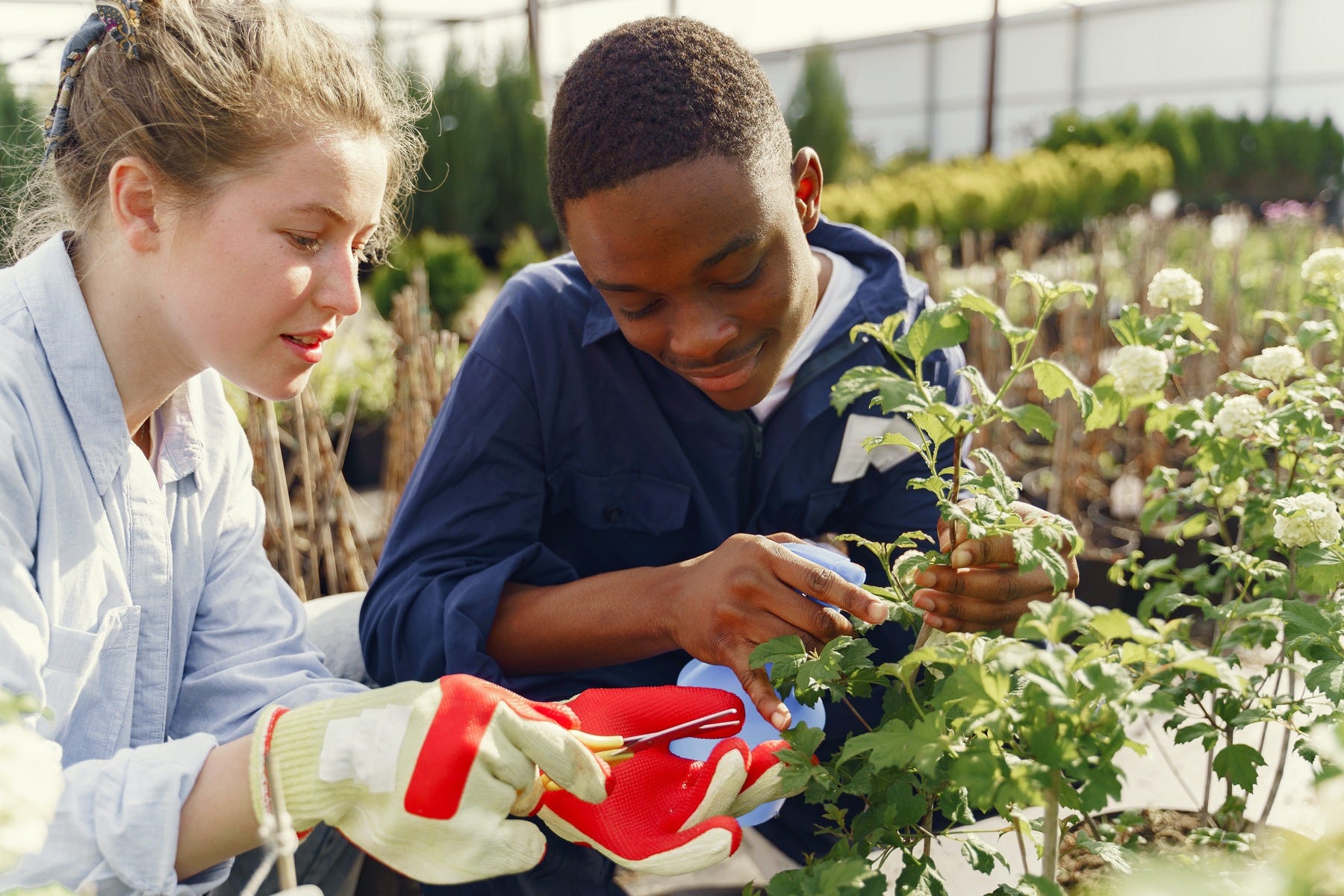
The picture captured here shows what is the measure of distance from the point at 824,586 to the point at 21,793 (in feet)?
2.86

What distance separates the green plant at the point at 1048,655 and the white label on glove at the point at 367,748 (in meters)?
0.41

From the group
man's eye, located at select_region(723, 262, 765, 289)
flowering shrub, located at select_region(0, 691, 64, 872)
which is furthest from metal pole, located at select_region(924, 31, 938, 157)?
flowering shrub, located at select_region(0, 691, 64, 872)

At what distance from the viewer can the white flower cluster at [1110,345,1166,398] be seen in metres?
1.32

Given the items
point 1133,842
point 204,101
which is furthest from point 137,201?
point 1133,842

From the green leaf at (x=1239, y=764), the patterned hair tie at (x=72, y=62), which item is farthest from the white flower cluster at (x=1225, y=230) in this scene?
the patterned hair tie at (x=72, y=62)

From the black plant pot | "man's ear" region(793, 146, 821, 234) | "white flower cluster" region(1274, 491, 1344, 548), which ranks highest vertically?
"man's ear" region(793, 146, 821, 234)

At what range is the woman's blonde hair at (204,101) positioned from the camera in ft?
4.52

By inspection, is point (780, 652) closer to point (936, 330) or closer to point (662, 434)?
point (936, 330)

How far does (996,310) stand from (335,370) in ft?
13.1

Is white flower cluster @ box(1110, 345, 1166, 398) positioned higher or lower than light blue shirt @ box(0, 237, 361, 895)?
higher

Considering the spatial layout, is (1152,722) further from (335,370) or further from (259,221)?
(335,370)

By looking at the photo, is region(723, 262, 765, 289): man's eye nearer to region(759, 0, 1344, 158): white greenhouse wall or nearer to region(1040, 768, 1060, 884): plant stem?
region(1040, 768, 1060, 884): plant stem

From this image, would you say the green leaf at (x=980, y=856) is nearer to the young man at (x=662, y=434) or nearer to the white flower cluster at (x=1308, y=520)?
the young man at (x=662, y=434)

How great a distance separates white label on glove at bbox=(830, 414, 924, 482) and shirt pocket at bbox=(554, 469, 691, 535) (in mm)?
296
